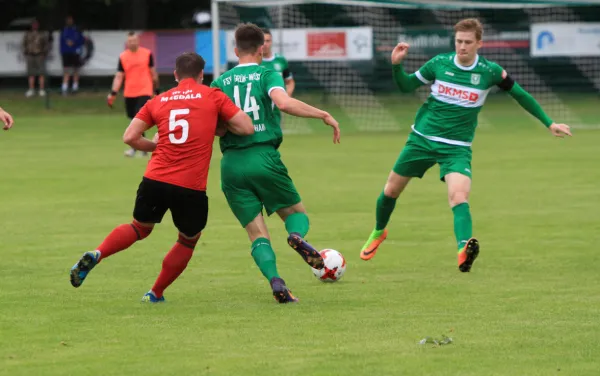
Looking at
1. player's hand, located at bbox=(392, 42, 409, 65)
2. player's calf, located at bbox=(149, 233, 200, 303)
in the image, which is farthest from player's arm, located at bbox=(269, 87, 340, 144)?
player's hand, located at bbox=(392, 42, 409, 65)

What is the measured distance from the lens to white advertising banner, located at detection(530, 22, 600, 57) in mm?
30766

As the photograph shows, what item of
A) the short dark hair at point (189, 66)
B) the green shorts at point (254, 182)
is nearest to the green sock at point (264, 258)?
the green shorts at point (254, 182)

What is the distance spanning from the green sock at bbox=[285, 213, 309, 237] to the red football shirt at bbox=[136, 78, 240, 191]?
0.72m

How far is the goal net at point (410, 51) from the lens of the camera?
28719 millimetres

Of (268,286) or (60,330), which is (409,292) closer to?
(268,286)

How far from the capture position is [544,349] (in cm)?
672

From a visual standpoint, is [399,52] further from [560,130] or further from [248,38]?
[248,38]

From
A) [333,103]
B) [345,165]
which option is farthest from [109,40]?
[345,165]

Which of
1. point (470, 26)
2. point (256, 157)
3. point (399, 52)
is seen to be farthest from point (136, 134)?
point (470, 26)

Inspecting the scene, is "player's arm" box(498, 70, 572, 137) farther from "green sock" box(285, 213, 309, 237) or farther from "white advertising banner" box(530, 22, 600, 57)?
"white advertising banner" box(530, 22, 600, 57)

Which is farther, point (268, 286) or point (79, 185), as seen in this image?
point (79, 185)

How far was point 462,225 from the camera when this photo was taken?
9.80 m

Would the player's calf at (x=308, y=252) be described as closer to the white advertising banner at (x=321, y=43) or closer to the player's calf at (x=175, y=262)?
the player's calf at (x=175, y=262)

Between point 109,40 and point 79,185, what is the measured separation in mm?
18842
